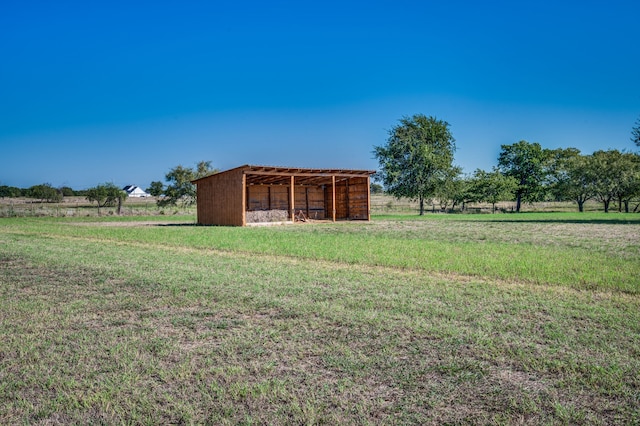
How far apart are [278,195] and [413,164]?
54.9 ft

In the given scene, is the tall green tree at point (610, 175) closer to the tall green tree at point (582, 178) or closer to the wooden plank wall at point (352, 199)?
the tall green tree at point (582, 178)

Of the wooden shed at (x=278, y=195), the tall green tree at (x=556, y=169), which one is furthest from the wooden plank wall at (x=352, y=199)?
the tall green tree at (x=556, y=169)

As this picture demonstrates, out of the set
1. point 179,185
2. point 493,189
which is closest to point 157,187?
point 179,185

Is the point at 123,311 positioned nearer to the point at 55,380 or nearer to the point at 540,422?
the point at 55,380

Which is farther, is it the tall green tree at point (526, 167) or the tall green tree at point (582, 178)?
the tall green tree at point (526, 167)

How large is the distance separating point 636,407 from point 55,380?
4424 mm

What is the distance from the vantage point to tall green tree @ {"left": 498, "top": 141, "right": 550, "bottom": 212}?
61.8 metres

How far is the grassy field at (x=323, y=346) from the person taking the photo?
3.11m

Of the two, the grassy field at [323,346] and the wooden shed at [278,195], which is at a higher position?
the wooden shed at [278,195]

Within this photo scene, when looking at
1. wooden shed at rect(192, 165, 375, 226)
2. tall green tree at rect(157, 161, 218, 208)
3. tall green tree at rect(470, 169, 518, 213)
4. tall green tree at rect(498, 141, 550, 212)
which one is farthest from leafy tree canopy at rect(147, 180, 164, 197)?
tall green tree at rect(498, 141, 550, 212)

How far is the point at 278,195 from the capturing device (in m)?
32.3

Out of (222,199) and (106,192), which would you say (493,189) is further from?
(106,192)

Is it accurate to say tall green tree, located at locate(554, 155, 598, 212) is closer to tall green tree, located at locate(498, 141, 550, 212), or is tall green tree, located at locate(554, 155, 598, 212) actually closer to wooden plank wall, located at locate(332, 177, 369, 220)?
tall green tree, located at locate(498, 141, 550, 212)

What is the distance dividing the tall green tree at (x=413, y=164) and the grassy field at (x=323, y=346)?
114ft
